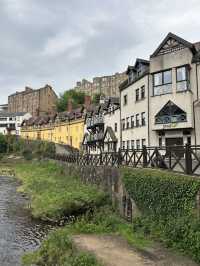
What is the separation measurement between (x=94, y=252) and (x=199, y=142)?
18002 millimetres

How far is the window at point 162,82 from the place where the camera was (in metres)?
29.5

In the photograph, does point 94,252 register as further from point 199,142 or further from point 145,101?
point 145,101

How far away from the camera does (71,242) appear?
13.0m

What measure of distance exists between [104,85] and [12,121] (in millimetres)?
44889

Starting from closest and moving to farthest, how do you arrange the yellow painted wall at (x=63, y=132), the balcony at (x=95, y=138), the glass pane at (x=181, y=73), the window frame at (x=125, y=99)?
the glass pane at (x=181, y=73)
the window frame at (x=125, y=99)
the balcony at (x=95, y=138)
the yellow painted wall at (x=63, y=132)

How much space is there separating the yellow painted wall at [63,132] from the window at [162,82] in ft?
118

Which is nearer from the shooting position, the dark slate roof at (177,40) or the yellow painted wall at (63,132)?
the dark slate roof at (177,40)

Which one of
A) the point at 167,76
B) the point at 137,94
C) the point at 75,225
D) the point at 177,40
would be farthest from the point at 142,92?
the point at 75,225

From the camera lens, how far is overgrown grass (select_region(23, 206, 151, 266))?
11430 mm

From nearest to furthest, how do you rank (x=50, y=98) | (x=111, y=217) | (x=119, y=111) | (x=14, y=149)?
(x=111, y=217) < (x=119, y=111) < (x=14, y=149) < (x=50, y=98)

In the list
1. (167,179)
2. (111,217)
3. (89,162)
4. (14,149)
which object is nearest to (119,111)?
(89,162)

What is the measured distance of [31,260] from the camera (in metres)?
12.9

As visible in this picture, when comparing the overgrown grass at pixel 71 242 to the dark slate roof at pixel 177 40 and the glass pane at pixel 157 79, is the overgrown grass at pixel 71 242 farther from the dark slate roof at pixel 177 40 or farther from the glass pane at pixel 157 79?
the dark slate roof at pixel 177 40

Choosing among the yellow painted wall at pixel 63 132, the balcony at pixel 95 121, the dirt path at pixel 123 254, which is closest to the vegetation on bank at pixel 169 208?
the dirt path at pixel 123 254
